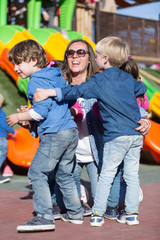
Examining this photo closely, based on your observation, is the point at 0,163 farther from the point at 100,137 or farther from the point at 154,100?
the point at 154,100

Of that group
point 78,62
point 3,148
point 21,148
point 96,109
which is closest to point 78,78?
point 78,62

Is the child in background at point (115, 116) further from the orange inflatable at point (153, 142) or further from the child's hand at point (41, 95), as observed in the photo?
the orange inflatable at point (153, 142)

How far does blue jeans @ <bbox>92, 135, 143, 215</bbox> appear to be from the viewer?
11.4 feet

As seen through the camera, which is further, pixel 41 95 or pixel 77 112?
pixel 77 112

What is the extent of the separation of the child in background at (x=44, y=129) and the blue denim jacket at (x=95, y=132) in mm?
455

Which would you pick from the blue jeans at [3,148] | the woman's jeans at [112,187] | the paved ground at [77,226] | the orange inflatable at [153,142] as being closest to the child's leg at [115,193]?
the woman's jeans at [112,187]

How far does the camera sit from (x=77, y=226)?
3.54 m

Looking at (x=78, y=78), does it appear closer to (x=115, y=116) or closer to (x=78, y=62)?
(x=78, y=62)

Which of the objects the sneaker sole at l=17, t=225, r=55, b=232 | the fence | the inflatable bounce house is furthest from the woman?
the fence

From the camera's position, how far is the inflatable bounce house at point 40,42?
20.8 ft

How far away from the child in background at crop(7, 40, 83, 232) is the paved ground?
0.47 ft

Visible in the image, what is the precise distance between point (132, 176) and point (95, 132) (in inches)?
24.7

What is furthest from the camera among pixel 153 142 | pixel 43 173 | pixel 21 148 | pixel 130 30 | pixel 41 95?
pixel 130 30

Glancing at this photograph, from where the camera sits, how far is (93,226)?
3.51 metres
